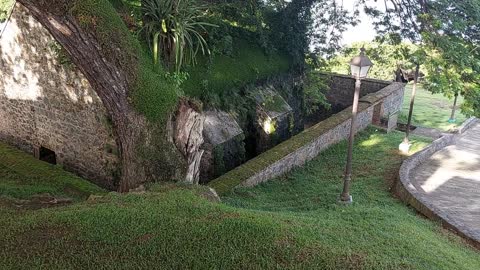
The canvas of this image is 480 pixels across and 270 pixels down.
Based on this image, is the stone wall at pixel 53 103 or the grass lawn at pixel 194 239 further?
the stone wall at pixel 53 103

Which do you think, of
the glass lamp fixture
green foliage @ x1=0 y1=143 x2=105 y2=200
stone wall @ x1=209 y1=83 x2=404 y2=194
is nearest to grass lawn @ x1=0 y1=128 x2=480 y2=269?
stone wall @ x1=209 y1=83 x2=404 y2=194

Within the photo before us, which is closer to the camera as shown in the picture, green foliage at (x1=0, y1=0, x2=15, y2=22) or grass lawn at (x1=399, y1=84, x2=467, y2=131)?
green foliage at (x1=0, y1=0, x2=15, y2=22)

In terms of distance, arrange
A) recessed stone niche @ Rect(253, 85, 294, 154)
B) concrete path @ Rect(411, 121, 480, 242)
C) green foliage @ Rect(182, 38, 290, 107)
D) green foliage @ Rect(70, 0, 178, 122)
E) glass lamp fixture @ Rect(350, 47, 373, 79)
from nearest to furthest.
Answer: green foliage @ Rect(70, 0, 178, 122) < glass lamp fixture @ Rect(350, 47, 373, 79) < concrete path @ Rect(411, 121, 480, 242) < green foliage @ Rect(182, 38, 290, 107) < recessed stone niche @ Rect(253, 85, 294, 154)

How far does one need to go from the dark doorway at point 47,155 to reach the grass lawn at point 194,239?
14.4ft

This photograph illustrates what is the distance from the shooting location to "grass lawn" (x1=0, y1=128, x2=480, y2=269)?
3.55 metres

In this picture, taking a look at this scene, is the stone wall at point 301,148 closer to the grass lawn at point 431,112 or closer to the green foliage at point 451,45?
the grass lawn at point 431,112

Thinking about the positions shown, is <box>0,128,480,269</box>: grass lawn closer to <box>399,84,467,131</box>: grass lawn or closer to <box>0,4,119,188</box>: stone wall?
<box>0,4,119,188</box>: stone wall

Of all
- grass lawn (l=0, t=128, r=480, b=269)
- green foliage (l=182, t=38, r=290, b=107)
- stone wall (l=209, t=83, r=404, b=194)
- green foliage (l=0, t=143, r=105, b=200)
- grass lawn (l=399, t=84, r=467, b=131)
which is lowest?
grass lawn (l=399, t=84, r=467, b=131)

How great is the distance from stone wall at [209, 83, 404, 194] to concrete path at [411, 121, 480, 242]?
2348mm

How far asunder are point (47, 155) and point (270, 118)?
5.18 metres

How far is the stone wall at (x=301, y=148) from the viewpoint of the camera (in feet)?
25.6

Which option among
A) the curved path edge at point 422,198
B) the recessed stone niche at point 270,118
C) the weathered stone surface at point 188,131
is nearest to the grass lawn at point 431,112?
the curved path edge at point 422,198

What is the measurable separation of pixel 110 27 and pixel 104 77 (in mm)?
580

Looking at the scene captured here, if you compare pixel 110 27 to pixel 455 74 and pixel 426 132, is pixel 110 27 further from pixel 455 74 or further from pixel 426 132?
pixel 426 132
